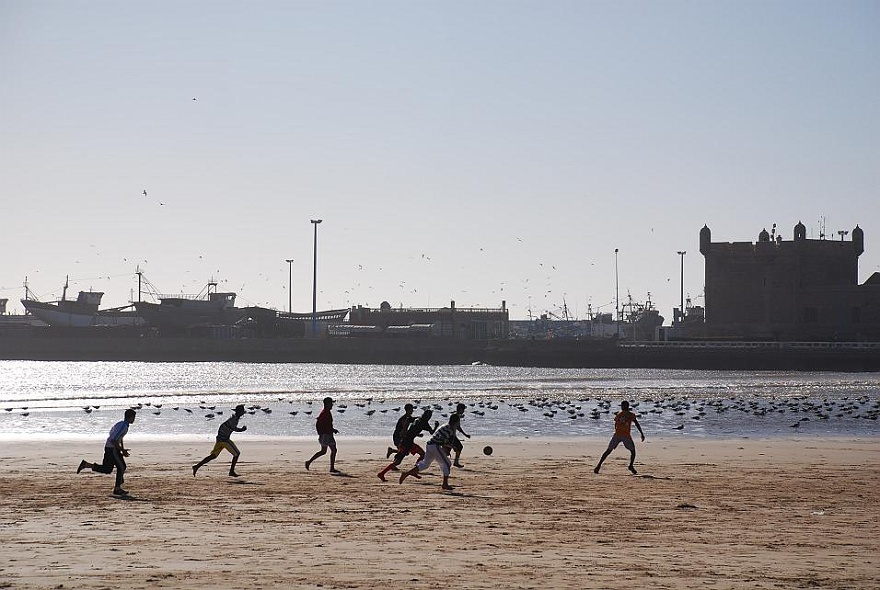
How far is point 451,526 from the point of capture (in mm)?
15734

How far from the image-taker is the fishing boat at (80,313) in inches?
6619

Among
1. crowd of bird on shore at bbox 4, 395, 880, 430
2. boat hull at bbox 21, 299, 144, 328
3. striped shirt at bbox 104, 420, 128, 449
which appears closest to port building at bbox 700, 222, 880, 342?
crowd of bird on shore at bbox 4, 395, 880, 430

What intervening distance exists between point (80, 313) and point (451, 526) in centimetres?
16225

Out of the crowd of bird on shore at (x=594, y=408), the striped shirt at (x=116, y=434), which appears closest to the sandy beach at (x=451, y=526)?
the striped shirt at (x=116, y=434)

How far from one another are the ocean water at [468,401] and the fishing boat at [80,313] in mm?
77008

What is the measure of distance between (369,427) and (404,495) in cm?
1932

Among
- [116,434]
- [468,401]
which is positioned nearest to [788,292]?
[468,401]

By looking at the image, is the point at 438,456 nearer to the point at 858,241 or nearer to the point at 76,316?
the point at 858,241

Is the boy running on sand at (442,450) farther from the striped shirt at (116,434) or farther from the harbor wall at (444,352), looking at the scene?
the harbor wall at (444,352)

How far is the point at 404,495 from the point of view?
19.2 m

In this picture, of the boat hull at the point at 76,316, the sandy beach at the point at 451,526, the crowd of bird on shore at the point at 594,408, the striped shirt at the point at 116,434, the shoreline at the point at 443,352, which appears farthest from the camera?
the boat hull at the point at 76,316

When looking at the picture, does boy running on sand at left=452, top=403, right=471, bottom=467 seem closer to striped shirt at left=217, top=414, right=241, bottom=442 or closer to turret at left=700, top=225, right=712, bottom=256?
striped shirt at left=217, top=414, right=241, bottom=442

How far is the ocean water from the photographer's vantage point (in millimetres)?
37781

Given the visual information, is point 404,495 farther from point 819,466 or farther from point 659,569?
point 819,466
